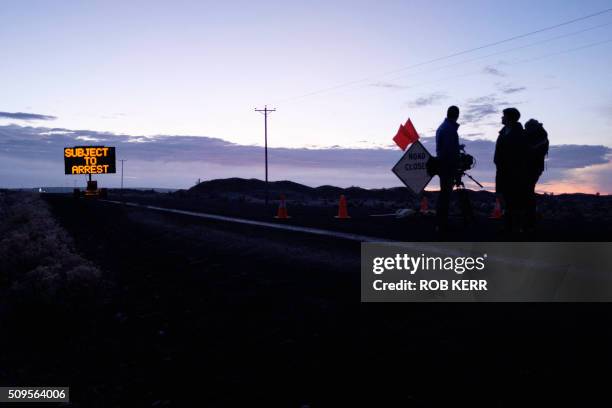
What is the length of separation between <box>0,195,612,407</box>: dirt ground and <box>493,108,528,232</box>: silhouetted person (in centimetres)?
167

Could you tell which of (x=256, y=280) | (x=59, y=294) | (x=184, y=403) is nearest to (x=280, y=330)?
(x=184, y=403)

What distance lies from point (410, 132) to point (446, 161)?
10677mm

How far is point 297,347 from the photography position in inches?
197

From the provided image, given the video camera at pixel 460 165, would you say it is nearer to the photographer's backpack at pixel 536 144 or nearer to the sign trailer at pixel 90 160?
the photographer's backpack at pixel 536 144

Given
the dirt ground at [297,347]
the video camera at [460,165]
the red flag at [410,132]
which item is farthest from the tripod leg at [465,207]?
the red flag at [410,132]

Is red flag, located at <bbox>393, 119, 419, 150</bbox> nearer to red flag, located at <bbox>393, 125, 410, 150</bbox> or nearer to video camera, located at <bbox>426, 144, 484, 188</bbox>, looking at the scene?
red flag, located at <bbox>393, 125, 410, 150</bbox>

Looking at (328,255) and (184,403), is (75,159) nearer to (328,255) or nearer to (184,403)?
(328,255)

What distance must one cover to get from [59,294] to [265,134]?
5085 centimetres

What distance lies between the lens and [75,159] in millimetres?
61000

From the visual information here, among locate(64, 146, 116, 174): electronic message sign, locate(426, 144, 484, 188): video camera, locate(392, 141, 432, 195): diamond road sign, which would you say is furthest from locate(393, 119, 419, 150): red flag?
locate(64, 146, 116, 174): electronic message sign

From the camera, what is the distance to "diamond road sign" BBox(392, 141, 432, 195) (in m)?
17.5

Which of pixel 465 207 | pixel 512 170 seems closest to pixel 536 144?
pixel 512 170

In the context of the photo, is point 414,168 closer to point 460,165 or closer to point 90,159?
point 460,165

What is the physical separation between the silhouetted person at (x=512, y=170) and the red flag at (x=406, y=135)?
10683 millimetres
